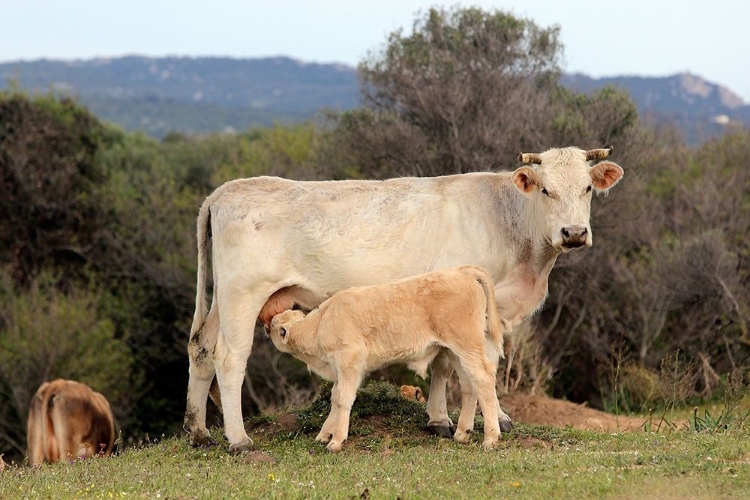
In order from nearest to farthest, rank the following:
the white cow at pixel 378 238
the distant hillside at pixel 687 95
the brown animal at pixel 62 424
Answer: the white cow at pixel 378 238
the brown animal at pixel 62 424
the distant hillside at pixel 687 95

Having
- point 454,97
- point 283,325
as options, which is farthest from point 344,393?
point 454,97

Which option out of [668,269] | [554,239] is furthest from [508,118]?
[554,239]

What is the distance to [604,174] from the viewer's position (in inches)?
458

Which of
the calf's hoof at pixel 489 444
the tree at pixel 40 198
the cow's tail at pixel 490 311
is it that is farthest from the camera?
the tree at pixel 40 198

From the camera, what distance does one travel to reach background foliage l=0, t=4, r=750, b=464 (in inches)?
1071

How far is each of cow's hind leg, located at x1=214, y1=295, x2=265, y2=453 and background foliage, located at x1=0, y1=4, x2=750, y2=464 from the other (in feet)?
29.3

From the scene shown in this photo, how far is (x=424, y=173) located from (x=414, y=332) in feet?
54.7

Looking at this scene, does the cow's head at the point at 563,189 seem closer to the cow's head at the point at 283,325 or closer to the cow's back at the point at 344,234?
the cow's back at the point at 344,234

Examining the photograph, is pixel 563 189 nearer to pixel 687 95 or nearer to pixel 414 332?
pixel 414 332

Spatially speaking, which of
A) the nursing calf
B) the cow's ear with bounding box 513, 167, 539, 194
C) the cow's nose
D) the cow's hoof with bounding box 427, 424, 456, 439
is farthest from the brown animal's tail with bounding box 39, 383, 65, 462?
the cow's nose

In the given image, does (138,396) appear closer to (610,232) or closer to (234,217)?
(610,232)

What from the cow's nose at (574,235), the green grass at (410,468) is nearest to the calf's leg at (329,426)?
the green grass at (410,468)

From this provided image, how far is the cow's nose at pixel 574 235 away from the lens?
A: 35.1 feet

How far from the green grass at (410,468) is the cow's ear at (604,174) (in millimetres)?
2631
